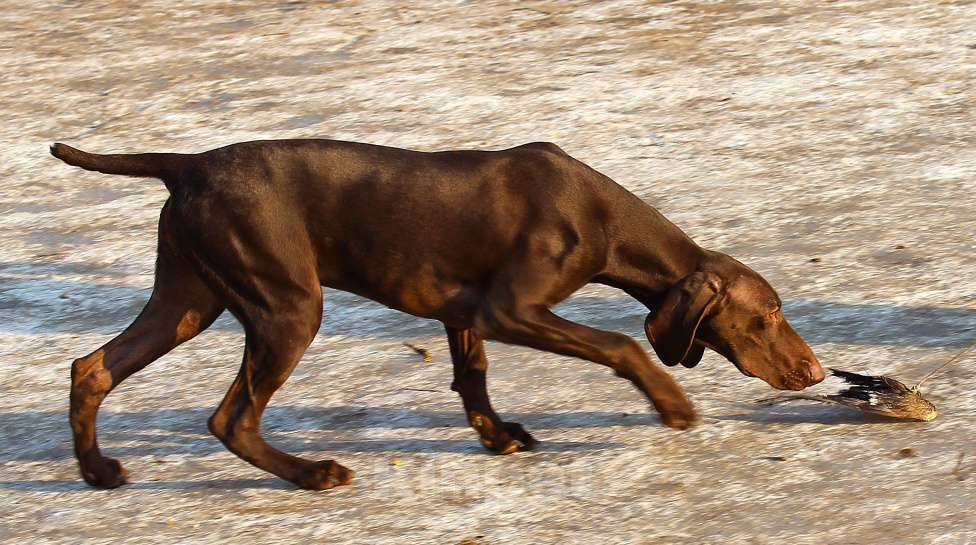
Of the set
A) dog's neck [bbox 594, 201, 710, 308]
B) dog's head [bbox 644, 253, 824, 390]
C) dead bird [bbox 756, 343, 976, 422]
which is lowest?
dead bird [bbox 756, 343, 976, 422]

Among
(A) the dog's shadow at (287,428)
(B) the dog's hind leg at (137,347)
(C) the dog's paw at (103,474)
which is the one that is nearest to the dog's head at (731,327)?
(A) the dog's shadow at (287,428)

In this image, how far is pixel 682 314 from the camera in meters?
5.07

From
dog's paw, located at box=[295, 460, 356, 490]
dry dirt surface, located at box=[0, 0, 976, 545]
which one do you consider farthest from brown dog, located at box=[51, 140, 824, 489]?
dry dirt surface, located at box=[0, 0, 976, 545]

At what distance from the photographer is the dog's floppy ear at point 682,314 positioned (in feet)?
16.6

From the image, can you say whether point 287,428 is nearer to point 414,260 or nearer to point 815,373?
point 414,260

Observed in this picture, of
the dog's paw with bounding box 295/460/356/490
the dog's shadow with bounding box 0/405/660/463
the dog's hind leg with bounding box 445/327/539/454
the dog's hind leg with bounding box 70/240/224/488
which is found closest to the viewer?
the dog's paw with bounding box 295/460/356/490

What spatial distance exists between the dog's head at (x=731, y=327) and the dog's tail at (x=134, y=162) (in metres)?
1.66

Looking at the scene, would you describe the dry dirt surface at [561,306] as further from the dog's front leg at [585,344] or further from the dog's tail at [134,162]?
the dog's tail at [134,162]

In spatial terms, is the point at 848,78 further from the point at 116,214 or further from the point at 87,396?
the point at 87,396

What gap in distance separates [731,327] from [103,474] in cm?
219

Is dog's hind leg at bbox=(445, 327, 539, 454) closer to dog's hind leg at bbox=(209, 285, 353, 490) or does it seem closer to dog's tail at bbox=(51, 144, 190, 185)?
dog's hind leg at bbox=(209, 285, 353, 490)

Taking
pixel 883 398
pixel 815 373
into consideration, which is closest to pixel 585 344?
pixel 815 373

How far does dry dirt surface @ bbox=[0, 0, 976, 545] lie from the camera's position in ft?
16.0

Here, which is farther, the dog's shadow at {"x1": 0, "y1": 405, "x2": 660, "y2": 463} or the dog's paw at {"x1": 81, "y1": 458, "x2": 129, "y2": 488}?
the dog's shadow at {"x1": 0, "y1": 405, "x2": 660, "y2": 463}
